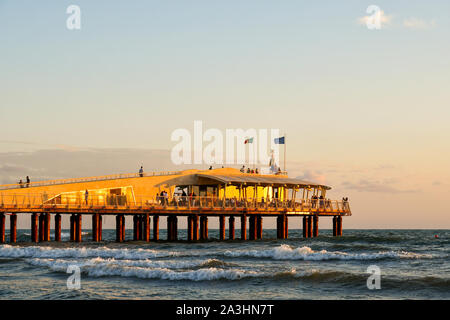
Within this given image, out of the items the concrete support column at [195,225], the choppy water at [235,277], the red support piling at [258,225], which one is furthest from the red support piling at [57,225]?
the red support piling at [258,225]

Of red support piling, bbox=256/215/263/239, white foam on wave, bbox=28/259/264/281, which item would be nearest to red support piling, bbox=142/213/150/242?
red support piling, bbox=256/215/263/239

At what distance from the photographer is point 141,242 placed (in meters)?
48.3

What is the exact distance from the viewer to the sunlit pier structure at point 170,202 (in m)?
45.0

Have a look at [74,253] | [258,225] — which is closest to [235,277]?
[74,253]

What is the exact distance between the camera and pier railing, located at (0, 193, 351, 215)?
43.8 metres

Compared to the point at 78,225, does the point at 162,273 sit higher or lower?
higher

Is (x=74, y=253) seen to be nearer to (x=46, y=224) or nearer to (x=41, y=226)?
(x=46, y=224)

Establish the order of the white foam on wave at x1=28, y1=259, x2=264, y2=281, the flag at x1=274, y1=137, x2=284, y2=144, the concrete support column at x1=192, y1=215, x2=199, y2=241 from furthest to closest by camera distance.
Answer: the flag at x1=274, y1=137, x2=284, y2=144 → the concrete support column at x1=192, y1=215, x2=199, y2=241 → the white foam on wave at x1=28, y1=259, x2=264, y2=281

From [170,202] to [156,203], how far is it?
118 centimetres

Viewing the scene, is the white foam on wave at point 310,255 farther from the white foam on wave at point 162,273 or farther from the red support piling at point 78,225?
the red support piling at point 78,225

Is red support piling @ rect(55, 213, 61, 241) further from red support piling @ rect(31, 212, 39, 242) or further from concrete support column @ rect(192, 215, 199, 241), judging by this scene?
concrete support column @ rect(192, 215, 199, 241)

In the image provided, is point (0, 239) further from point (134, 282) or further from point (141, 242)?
point (134, 282)

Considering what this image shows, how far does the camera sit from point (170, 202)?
4934 centimetres
